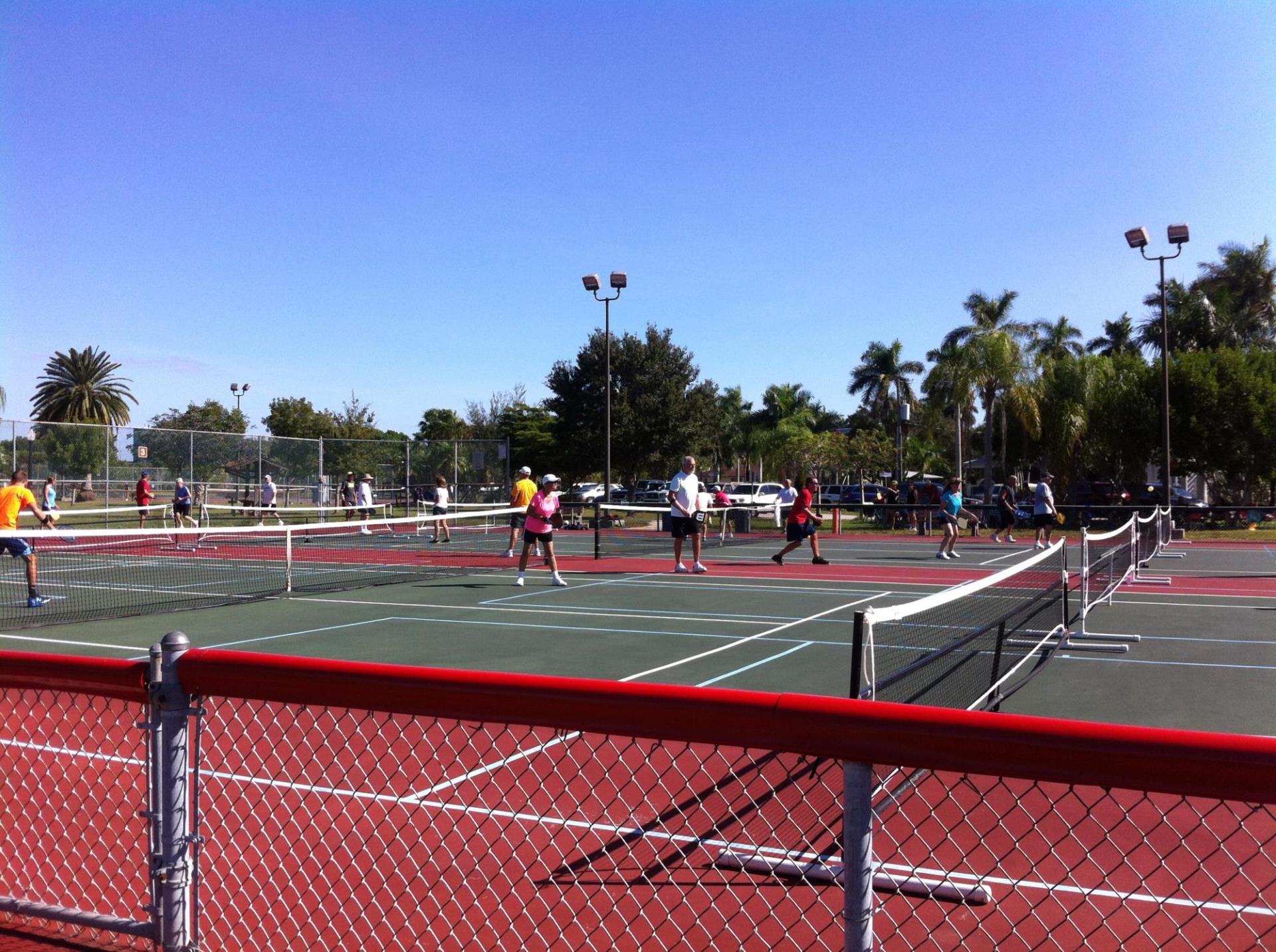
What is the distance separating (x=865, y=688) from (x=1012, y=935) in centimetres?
141

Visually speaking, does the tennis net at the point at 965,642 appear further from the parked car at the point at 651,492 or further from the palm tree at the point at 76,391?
the palm tree at the point at 76,391

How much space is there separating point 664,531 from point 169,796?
30.4m

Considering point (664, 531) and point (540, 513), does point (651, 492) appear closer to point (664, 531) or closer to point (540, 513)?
point (664, 531)

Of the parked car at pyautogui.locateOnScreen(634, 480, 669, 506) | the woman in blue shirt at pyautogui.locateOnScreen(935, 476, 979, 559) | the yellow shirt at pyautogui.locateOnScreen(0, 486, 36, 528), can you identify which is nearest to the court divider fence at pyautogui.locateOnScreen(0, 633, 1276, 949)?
the yellow shirt at pyautogui.locateOnScreen(0, 486, 36, 528)

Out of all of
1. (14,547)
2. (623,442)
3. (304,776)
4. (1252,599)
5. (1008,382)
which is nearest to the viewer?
(304,776)

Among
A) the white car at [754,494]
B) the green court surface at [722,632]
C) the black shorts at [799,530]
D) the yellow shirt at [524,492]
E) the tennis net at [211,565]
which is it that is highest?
the yellow shirt at [524,492]

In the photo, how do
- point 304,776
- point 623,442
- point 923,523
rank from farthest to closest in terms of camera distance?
point 623,442 < point 923,523 < point 304,776

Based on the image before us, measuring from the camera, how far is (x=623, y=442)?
Result: 51406 mm

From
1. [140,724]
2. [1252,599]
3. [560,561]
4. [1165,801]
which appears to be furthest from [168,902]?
[560,561]

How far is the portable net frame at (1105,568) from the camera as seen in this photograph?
12031 mm

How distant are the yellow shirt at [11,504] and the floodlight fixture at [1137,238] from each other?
26.4 metres

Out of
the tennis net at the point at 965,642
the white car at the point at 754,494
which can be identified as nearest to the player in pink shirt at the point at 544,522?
the tennis net at the point at 965,642

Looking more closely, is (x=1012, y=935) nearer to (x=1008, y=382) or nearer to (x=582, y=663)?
(x=582, y=663)

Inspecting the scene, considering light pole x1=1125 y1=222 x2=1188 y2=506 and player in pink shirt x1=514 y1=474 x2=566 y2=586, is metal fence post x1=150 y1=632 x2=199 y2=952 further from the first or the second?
light pole x1=1125 y1=222 x2=1188 y2=506
